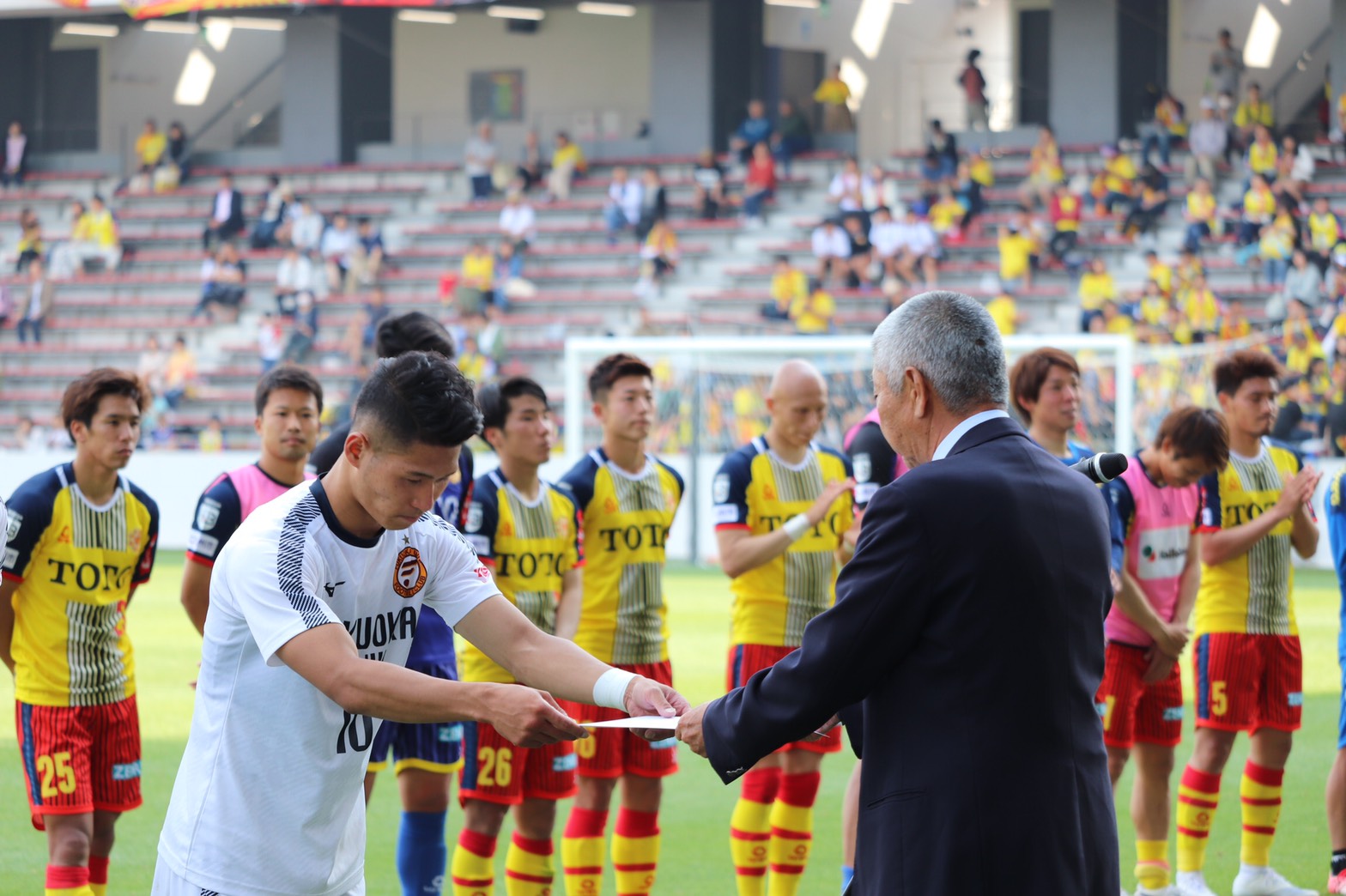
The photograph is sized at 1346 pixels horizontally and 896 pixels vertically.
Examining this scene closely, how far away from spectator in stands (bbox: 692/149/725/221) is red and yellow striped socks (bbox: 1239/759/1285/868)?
68.6 feet

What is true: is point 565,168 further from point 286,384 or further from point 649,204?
point 286,384

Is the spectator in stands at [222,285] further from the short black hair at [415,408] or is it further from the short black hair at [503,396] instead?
the short black hair at [415,408]

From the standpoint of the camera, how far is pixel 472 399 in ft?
10.3

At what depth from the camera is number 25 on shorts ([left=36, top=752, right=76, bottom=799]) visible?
5.03 meters

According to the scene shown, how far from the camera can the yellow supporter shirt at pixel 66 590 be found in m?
5.17

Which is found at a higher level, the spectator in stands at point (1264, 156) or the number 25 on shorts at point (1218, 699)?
the spectator in stands at point (1264, 156)

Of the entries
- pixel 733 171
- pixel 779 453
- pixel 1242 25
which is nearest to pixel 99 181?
pixel 733 171

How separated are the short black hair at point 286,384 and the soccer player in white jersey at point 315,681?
8.10ft

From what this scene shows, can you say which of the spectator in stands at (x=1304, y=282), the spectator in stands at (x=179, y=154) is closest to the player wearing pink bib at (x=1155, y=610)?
the spectator in stands at (x=1304, y=282)

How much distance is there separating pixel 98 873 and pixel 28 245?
991 inches

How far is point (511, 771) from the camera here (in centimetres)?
546

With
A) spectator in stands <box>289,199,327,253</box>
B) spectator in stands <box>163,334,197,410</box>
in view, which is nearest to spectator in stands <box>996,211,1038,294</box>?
spectator in stands <box>289,199,327,253</box>

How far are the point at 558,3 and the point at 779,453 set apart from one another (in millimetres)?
25719

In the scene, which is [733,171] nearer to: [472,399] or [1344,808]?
[1344,808]
